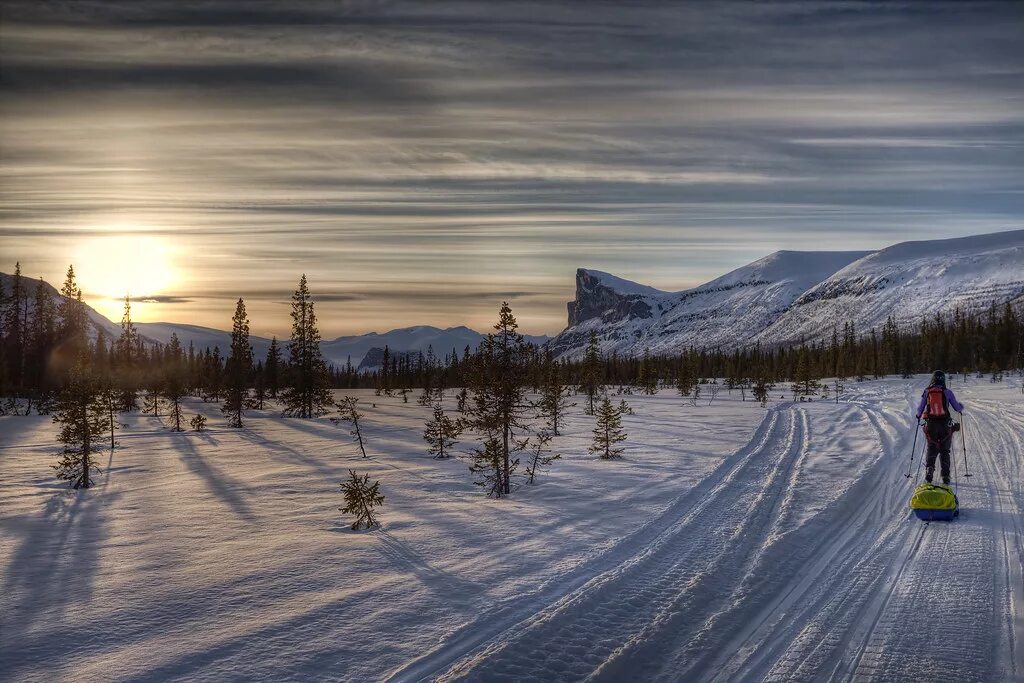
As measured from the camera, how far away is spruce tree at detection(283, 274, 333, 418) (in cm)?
5016

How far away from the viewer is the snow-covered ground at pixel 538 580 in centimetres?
621

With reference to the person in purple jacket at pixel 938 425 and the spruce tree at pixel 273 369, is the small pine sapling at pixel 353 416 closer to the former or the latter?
the person in purple jacket at pixel 938 425

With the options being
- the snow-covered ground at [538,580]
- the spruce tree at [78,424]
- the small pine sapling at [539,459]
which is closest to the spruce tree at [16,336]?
the spruce tree at [78,424]

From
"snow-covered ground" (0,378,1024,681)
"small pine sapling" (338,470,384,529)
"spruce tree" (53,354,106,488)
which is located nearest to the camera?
"snow-covered ground" (0,378,1024,681)

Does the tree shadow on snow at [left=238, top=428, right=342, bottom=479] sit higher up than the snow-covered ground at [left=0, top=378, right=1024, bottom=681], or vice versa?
the snow-covered ground at [left=0, top=378, right=1024, bottom=681]

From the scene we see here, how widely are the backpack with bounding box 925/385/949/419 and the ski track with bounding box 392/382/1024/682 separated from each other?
6.76 feet

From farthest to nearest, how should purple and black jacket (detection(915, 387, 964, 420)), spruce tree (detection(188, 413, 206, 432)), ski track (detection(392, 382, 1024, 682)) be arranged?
spruce tree (detection(188, 413, 206, 432))
purple and black jacket (detection(915, 387, 964, 420))
ski track (detection(392, 382, 1024, 682))

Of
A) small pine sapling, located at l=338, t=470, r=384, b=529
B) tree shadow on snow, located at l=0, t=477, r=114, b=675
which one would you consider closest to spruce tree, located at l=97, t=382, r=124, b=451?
tree shadow on snow, located at l=0, t=477, r=114, b=675

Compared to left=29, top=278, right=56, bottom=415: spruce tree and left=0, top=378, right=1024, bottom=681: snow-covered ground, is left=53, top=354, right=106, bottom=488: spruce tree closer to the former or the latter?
left=0, top=378, right=1024, bottom=681: snow-covered ground

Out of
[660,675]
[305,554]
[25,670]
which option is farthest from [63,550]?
[660,675]

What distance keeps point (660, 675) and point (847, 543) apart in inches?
221

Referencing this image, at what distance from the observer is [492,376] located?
15664mm

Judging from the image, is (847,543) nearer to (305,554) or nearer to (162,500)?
(305,554)

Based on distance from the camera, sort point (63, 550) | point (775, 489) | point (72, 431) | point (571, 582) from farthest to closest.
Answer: point (72, 431), point (775, 489), point (63, 550), point (571, 582)
